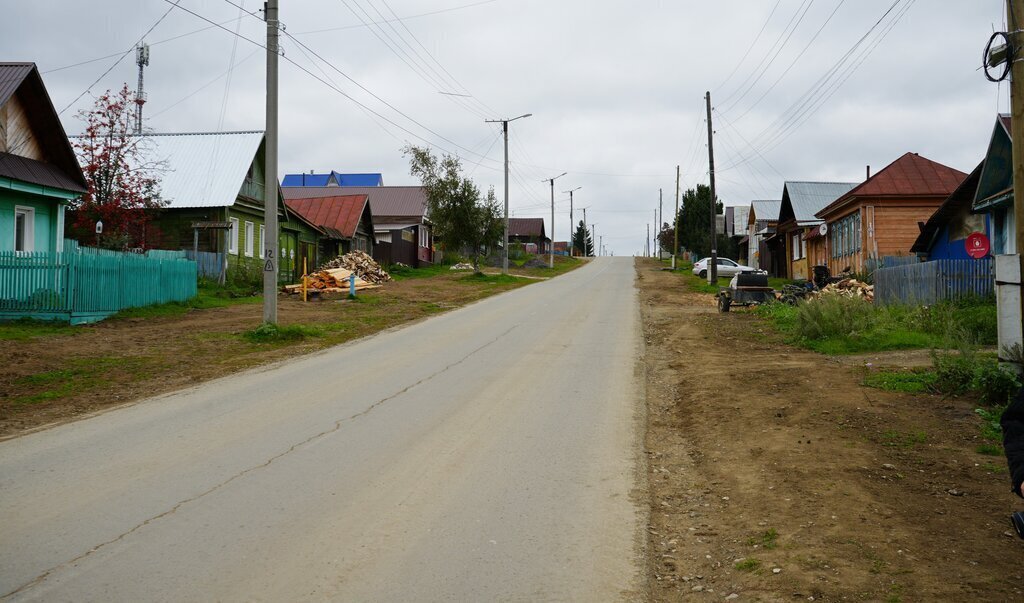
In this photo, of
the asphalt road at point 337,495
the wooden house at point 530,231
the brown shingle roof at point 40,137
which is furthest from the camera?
the wooden house at point 530,231

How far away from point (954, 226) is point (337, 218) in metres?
32.6

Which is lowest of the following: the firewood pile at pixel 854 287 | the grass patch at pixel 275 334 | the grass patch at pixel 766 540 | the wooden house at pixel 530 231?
the grass patch at pixel 766 540

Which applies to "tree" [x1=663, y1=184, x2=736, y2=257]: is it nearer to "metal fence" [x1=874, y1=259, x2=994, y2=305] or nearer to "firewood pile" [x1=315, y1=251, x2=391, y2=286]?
"firewood pile" [x1=315, y1=251, x2=391, y2=286]

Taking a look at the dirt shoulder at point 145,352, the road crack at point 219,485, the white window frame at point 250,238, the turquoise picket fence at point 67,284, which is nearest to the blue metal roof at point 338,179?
the white window frame at point 250,238

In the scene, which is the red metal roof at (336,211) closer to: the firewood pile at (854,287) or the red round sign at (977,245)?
the firewood pile at (854,287)

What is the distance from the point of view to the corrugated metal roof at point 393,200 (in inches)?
2377

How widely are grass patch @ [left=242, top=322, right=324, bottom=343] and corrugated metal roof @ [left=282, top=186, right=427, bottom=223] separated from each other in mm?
42298

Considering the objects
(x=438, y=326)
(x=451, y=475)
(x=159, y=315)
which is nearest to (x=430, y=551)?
(x=451, y=475)

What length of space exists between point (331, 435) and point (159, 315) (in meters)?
15.5

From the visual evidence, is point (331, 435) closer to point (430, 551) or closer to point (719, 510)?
point (430, 551)

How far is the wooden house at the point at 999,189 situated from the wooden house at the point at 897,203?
30.7ft

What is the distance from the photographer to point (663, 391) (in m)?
11.4

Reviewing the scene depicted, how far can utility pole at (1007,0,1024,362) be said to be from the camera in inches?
340

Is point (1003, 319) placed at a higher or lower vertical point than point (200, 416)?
higher
